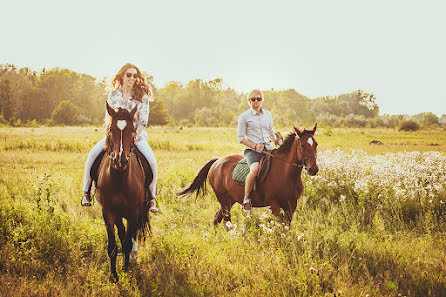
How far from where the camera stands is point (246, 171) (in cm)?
596

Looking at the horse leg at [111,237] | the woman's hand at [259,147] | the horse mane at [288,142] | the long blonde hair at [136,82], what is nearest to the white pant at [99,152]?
the long blonde hair at [136,82]

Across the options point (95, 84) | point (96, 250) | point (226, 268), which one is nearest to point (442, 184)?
point (226, 268)

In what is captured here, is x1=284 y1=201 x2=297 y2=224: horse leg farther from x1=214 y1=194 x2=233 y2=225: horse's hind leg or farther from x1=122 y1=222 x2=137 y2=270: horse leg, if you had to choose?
x1=122 y1=222 x2=137 y2=270: horse leg

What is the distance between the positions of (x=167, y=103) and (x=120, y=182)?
9687 centimetres

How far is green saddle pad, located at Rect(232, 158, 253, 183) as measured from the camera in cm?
593

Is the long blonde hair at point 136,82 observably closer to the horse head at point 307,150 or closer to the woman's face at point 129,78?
the woman's face at point 129,78

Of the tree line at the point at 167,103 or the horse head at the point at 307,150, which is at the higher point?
the tree line at the point at 167,103

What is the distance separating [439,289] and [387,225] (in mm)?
2490

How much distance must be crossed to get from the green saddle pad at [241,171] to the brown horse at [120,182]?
1895mm

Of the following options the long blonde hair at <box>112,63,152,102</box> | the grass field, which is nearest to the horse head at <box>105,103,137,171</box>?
the long blonde hair at <box>112,63,152,102</box>

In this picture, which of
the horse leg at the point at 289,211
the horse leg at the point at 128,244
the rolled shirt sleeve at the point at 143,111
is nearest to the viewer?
the horse leg at the point at 128,244

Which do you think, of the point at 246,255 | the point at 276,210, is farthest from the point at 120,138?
the point at 276,210

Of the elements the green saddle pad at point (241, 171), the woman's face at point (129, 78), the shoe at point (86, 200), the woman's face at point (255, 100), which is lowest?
the shoe at point (86, 200)

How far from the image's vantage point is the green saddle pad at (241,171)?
593 centimetres
